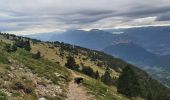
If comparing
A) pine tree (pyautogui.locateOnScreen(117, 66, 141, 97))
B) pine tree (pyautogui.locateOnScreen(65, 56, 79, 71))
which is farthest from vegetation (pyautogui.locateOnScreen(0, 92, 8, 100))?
pine tree (pyautogui.locateOnScreen(65, 56, 79, 71))

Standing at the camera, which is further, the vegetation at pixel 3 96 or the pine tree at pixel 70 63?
the pine tree at pixel 70 63

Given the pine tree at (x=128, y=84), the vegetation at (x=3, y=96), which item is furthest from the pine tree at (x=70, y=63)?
the vegetation at (x=3, y=96)

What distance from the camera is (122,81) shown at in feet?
292

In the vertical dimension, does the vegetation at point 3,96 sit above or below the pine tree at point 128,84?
above

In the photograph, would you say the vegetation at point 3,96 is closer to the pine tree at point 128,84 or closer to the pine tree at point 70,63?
the pine tree at point 128,84

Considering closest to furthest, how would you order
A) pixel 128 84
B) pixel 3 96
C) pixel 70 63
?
pixel 3 96
pixel 128 84
pixel 70 63

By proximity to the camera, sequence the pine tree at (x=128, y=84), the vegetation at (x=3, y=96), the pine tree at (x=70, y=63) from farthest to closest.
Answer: the pine tree at (x=70, y=63), the pine tree at (x=128, y=84), the vegetation at (x=3, y=96)

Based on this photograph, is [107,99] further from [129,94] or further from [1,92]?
[129,94]

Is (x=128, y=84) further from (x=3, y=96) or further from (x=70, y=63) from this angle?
(x=3, y=96)

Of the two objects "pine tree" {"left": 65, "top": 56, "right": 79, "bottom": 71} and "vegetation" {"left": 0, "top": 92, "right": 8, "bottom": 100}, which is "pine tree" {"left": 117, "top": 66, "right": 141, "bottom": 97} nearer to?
"pine tree" {"left": 65, "top": 56, "right": 79, "bottom": 71}

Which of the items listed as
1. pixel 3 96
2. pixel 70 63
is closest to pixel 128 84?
pixel 70 63

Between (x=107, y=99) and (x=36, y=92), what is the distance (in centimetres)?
1328

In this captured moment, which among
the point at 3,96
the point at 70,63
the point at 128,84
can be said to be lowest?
the point at 128,84

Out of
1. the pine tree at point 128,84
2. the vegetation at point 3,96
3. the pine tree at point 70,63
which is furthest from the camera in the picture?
the pine tree at point 70,63
